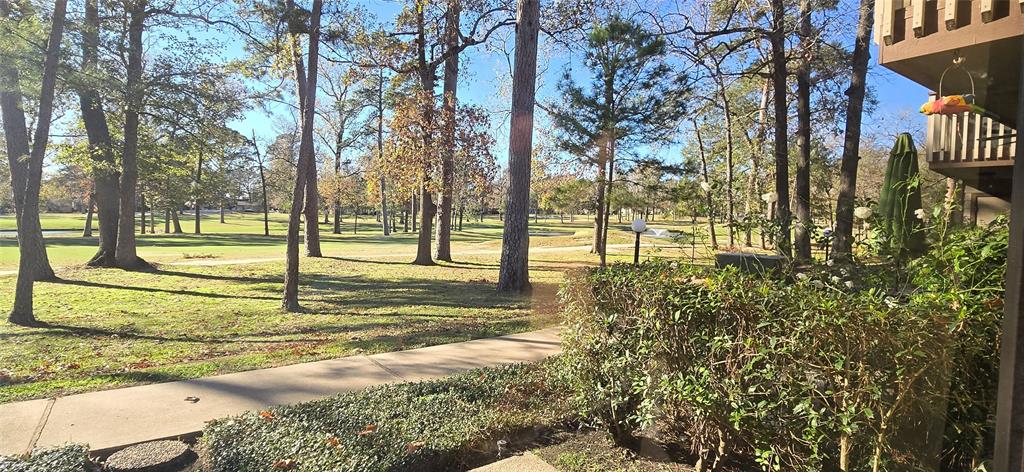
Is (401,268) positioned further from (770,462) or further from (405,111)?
(770,462)

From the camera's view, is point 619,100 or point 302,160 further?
point 619,100

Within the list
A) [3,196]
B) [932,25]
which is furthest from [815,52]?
[3,196]

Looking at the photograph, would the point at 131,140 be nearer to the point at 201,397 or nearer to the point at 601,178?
the point at 201,397

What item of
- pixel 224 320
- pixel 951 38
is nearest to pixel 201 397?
pixel 224 320

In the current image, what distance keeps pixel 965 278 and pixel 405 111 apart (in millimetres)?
12702

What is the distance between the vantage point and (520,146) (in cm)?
904

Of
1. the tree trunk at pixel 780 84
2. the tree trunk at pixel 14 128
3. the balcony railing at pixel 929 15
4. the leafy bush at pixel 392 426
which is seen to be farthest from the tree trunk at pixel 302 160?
the tree trunk at pixel 780 84

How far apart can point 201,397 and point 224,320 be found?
3812 mm

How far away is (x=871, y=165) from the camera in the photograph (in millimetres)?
26391

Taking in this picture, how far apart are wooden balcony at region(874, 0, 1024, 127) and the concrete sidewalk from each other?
3777 millimetres

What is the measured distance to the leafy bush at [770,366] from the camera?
1.88 m

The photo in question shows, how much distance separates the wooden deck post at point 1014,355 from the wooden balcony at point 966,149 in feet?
24.8

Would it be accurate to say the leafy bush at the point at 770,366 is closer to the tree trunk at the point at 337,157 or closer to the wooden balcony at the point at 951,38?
the wooden balcony at the point at 951,38

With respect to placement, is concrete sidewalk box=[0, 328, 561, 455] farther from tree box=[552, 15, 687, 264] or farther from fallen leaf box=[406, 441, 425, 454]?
tree box=[552, 15, 687, 264]
